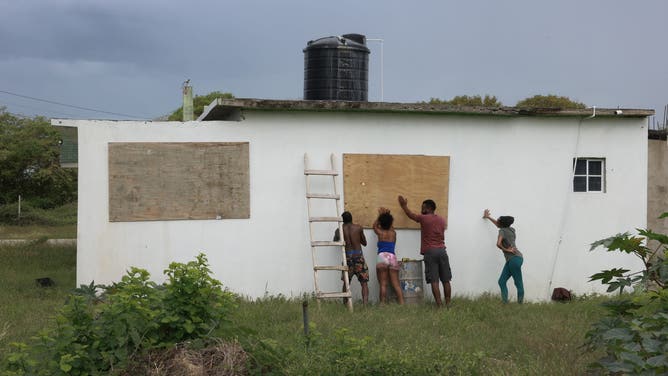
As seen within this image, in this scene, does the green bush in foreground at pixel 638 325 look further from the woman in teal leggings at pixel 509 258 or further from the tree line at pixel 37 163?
the tree line at pixel 37 163

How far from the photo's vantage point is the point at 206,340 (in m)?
7.57

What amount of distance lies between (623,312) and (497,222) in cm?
683

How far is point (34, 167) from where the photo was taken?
40000mm

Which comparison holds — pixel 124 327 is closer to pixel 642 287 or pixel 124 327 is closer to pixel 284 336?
pixel 284 336

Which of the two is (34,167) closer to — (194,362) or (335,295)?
(335,295)

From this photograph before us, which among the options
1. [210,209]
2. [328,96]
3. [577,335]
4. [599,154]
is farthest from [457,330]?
[328,96]

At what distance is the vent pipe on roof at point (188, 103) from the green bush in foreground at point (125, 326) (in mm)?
8002

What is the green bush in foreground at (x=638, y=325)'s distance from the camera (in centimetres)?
541

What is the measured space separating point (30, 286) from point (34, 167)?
91.1 feet

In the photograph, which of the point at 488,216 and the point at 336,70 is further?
the point at 336,70

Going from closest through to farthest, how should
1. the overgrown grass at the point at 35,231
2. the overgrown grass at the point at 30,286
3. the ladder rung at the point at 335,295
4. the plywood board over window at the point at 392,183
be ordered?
→ the overgrown grass at the point at 30,286, the ladder rung at the point at 335,295, the plywood board over window at the point at 392,183, the overgrown grass at the point at 35,231

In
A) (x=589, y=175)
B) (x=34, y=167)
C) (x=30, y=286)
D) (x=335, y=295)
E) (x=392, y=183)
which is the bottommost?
(x=30, y=286)

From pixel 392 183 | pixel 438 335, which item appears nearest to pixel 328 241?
pixel 392 183

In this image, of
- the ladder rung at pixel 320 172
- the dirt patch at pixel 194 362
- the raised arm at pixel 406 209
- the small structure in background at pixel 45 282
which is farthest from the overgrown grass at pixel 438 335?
the small structure in background at pixel 45 282
